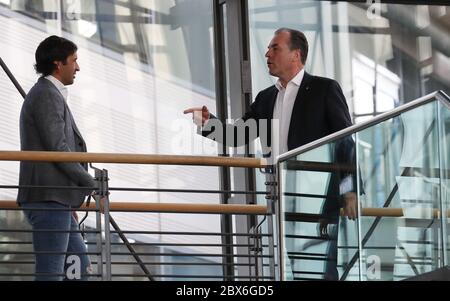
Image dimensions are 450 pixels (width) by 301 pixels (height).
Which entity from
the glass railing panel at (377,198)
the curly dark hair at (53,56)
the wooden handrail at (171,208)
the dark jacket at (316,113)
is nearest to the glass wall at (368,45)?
the wooden handrail at (171,208)

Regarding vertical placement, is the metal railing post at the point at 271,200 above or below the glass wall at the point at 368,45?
below

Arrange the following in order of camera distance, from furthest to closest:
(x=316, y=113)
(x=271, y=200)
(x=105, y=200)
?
(x=271, y=200) → (x=316, y=113) → (x=105, y=200)

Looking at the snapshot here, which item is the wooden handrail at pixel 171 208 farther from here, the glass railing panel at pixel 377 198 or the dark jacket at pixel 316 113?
the glass railing panel at pixel 377 198

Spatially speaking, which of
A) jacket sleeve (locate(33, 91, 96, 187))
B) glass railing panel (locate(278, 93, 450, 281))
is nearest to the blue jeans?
jacket sleeve (locate(33, 91, 96, 187))

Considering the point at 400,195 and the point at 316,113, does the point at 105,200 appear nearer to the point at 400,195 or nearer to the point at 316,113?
the point at 316,113

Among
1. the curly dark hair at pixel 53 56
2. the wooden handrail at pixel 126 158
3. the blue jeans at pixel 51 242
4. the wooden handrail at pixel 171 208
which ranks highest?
the curly dark hair at pixel 53 56

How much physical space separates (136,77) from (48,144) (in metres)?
2.85

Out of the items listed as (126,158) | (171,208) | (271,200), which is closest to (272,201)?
(271,200)

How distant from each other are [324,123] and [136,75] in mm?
2773

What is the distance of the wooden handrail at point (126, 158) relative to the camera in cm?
701

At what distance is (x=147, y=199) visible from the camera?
975cm

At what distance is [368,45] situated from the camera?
1027 centimetres

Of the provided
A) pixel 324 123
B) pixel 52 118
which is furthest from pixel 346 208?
pixel 52 118
